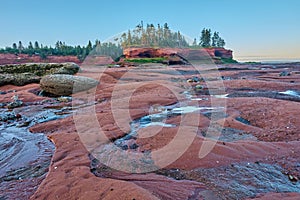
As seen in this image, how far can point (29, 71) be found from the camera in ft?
57.5

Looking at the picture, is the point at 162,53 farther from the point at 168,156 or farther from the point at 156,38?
the point at 168,156

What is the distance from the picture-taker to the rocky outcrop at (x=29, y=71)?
1564 cm

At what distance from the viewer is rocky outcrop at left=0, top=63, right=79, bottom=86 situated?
51.3 ft

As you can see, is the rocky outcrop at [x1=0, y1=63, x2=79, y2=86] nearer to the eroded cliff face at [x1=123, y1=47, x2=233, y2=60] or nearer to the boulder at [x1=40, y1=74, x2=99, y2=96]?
the boulder at [x1=40, y1=74, x2=99, y2=96]

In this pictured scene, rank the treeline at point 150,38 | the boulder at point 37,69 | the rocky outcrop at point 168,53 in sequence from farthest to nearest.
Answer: the treeline at point 150,38
the rocky outcrop at point 168,53
the boulder at point 37,69

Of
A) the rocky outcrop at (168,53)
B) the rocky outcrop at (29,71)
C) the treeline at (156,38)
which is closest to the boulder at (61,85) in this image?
the rocky outcrop at (29,71)

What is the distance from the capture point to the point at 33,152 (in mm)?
4617

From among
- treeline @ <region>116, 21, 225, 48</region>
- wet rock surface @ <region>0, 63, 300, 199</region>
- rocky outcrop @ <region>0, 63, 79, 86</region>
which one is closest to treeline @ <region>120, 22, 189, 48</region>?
treeline @ <region>116, 21, 225, 48</region>

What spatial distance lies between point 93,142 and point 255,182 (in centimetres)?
333

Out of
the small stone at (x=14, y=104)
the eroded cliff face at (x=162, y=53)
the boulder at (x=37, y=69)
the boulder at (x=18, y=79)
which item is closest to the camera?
the small stone at (x=14, y=104)

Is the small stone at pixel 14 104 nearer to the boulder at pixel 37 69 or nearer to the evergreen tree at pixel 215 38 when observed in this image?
the boulder at pixel 37 69

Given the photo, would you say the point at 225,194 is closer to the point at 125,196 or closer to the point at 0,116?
the point at 125,196

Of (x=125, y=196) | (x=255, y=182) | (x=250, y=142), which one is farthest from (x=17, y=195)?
(x=250, y=142)

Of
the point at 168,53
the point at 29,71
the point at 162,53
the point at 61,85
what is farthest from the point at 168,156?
the point at 162,53
